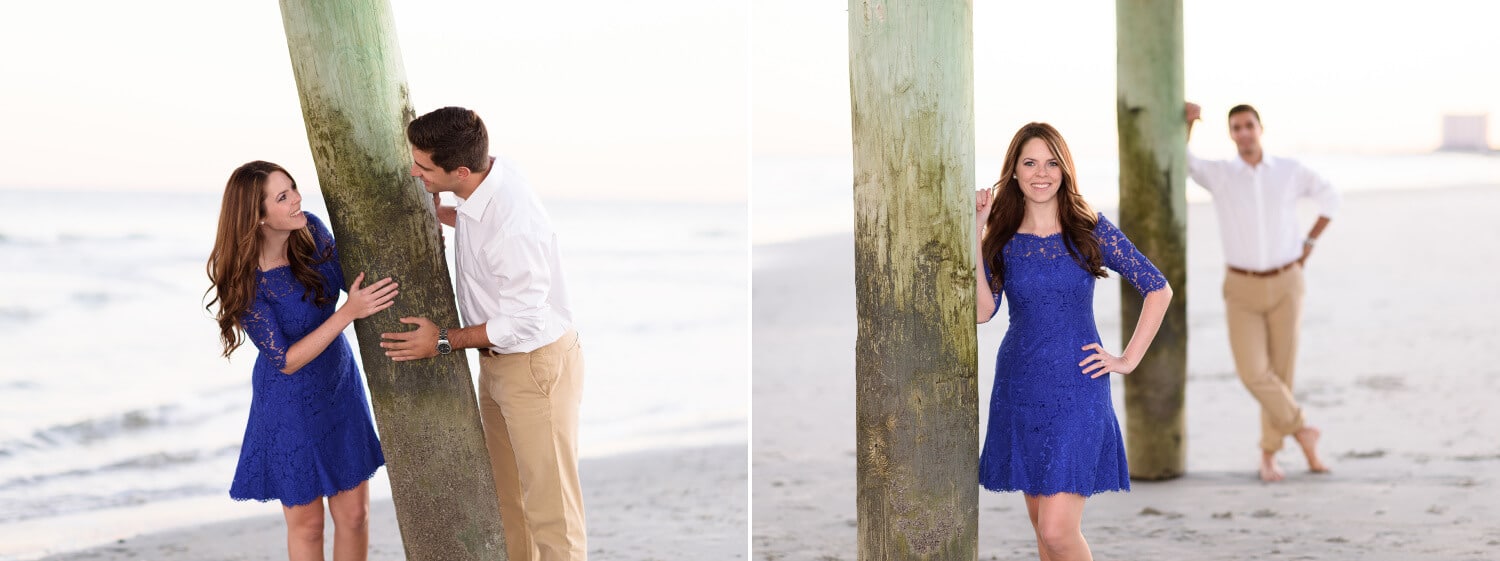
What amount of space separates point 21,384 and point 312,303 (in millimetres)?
12261

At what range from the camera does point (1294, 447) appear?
26.3 feet

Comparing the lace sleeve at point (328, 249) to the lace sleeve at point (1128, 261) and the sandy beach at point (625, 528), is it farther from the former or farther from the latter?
the sandy beach at point (625, 528)

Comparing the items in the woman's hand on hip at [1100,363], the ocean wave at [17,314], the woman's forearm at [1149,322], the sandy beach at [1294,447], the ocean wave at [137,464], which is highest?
the woman's forearm at [1149,322]

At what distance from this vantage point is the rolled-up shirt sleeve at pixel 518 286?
3584mm

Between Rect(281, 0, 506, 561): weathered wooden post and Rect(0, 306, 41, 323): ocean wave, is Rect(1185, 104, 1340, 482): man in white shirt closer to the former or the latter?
Rect(281, 0, 506, 561): weathered wooden post

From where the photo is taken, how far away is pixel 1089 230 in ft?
12.7

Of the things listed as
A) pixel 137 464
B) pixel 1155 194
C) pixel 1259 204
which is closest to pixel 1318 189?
pixel 1259 204

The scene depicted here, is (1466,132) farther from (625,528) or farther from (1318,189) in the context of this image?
(625,528)

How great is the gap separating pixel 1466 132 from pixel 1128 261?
1005 inches

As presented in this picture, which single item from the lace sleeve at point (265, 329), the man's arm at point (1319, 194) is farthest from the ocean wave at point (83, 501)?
the man's arm at point (1319, 194)

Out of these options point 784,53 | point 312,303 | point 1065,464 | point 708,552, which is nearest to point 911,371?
point 1065,464

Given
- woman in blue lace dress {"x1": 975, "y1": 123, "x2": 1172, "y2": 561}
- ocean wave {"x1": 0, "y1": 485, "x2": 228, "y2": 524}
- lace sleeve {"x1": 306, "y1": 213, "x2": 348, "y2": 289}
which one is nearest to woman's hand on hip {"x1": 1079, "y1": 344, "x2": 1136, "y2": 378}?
woman in blue lace dress {"x1": 975, "y1": 123, "x2": 1172, "y2": 561}

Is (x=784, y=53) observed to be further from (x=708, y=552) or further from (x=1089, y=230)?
(x=1089, y=230)

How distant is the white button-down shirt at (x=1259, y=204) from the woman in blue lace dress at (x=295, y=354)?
4.49m
